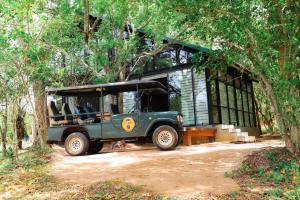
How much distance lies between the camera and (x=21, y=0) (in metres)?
8.62

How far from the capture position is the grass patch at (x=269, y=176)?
555 cm

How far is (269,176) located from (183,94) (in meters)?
8.57

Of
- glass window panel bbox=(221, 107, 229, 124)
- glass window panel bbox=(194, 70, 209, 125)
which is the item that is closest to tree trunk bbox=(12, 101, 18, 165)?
glass window panel bbox=(194, 70, 209, 125)

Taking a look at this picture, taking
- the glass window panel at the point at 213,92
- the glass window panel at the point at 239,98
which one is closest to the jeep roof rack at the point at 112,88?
the glass window panel at the point at 213,92

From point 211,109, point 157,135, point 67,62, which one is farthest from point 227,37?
point 67,62

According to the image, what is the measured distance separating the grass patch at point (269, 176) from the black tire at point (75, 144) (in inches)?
207

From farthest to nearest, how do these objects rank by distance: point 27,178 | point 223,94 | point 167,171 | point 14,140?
point 223,94 → point 14,140 → point 27,178 → point 167,171

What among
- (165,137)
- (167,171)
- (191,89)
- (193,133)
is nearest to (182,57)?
(191,89)

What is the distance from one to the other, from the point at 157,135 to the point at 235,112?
7776 mm

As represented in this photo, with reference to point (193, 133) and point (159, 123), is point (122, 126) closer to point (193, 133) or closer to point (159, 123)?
point (159, 123)

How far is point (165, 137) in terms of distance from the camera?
10.3 m

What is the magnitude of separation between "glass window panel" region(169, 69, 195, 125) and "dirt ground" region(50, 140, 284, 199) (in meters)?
5.54

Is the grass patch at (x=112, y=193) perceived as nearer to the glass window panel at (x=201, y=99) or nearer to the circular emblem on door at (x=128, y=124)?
the circular emblem on door at (x=128, y=124)

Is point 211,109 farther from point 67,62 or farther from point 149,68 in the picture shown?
point 67,62
